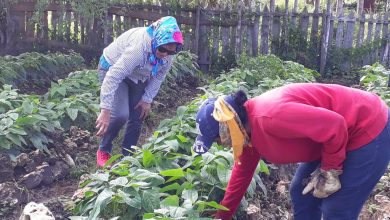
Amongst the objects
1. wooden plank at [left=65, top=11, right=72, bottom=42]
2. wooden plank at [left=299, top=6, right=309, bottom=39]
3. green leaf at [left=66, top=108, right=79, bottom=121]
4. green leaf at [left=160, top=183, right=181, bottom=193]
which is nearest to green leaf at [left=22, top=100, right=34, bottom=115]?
green leaf at [left=66, top=108, right=79, bottom=121]

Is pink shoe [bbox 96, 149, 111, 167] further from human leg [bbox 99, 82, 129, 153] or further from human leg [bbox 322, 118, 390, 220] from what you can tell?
human leg [bbox 322, 118, 390, 220]

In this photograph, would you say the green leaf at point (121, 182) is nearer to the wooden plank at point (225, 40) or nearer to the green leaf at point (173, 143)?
the green leaf at point (173, 143)

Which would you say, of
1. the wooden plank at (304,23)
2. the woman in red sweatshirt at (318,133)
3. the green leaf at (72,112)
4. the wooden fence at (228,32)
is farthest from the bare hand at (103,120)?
the wooden plank at (304,23)

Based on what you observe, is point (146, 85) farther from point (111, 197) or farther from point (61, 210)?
point (111, 197)

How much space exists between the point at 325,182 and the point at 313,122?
409 mm

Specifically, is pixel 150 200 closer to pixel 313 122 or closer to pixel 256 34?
pixel 313 122

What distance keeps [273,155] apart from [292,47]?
28.1ft

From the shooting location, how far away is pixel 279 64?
8117 millimetres

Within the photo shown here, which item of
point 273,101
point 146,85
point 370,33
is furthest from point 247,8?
point 273,101

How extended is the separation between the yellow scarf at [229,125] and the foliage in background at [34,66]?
469 cm

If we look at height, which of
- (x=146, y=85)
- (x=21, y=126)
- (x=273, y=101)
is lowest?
(x=21, y=126)

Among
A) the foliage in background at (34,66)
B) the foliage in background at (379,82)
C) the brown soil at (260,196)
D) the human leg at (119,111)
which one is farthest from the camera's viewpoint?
the foliage in background at (34,66)

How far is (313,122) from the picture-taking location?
2740 millimetres

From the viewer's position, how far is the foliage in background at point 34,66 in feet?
23.6
